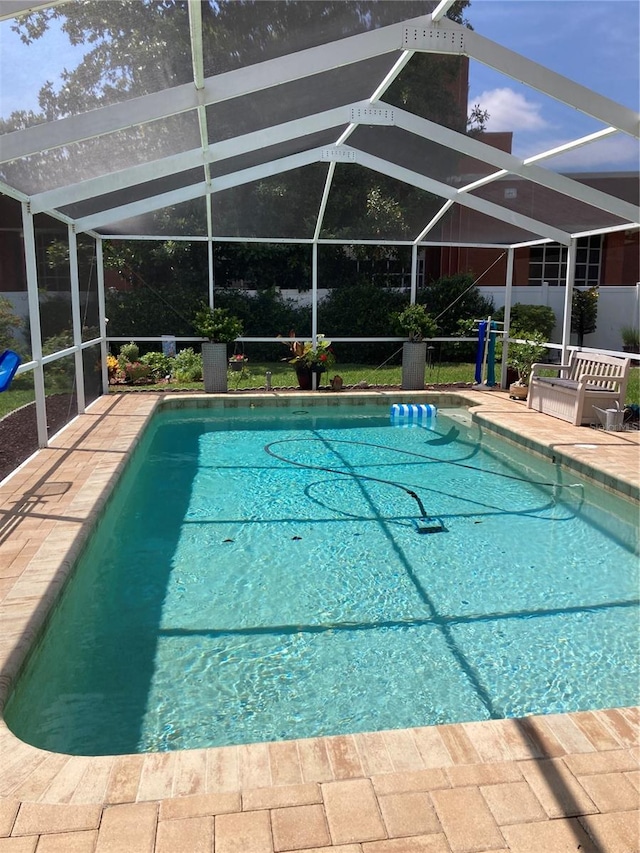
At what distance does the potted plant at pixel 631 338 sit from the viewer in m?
14.3

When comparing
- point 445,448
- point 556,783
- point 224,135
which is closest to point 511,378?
point 445,448

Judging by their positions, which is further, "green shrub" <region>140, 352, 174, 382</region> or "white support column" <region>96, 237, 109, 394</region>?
"green shrub" <region>140, 352, 174, 382</region>

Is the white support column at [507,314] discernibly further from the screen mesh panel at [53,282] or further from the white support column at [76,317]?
the screen mesh panel at [53,282]

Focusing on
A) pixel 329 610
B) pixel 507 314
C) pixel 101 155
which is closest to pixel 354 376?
pixel 507 314

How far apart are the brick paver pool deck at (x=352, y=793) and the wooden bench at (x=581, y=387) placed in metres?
6.04

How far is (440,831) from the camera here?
184cm

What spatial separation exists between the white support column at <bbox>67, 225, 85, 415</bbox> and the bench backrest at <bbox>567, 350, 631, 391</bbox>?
626 centimetres

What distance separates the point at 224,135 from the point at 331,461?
12.0 ft

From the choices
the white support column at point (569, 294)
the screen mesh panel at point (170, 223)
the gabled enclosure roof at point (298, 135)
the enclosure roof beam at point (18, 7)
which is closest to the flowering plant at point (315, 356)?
the gabled enclosure roof at point (298, 135)

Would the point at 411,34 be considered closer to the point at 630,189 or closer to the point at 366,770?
the point at 630,189

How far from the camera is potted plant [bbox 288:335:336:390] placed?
432 inches

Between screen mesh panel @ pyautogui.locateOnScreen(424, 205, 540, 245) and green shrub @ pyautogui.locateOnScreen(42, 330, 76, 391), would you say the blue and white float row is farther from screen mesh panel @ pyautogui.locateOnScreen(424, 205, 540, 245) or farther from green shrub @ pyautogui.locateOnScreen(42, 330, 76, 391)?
green shrub @ pyautogui.locateOnScreen(42, 330, 76, 391)

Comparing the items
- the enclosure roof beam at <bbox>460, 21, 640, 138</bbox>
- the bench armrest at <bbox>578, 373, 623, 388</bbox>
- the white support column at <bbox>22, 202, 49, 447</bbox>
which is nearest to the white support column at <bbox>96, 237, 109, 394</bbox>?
the white support column at <bbox>22, 202, 49, 447</bbox>

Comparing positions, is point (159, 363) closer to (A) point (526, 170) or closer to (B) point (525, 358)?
(B) point (525, 358)
